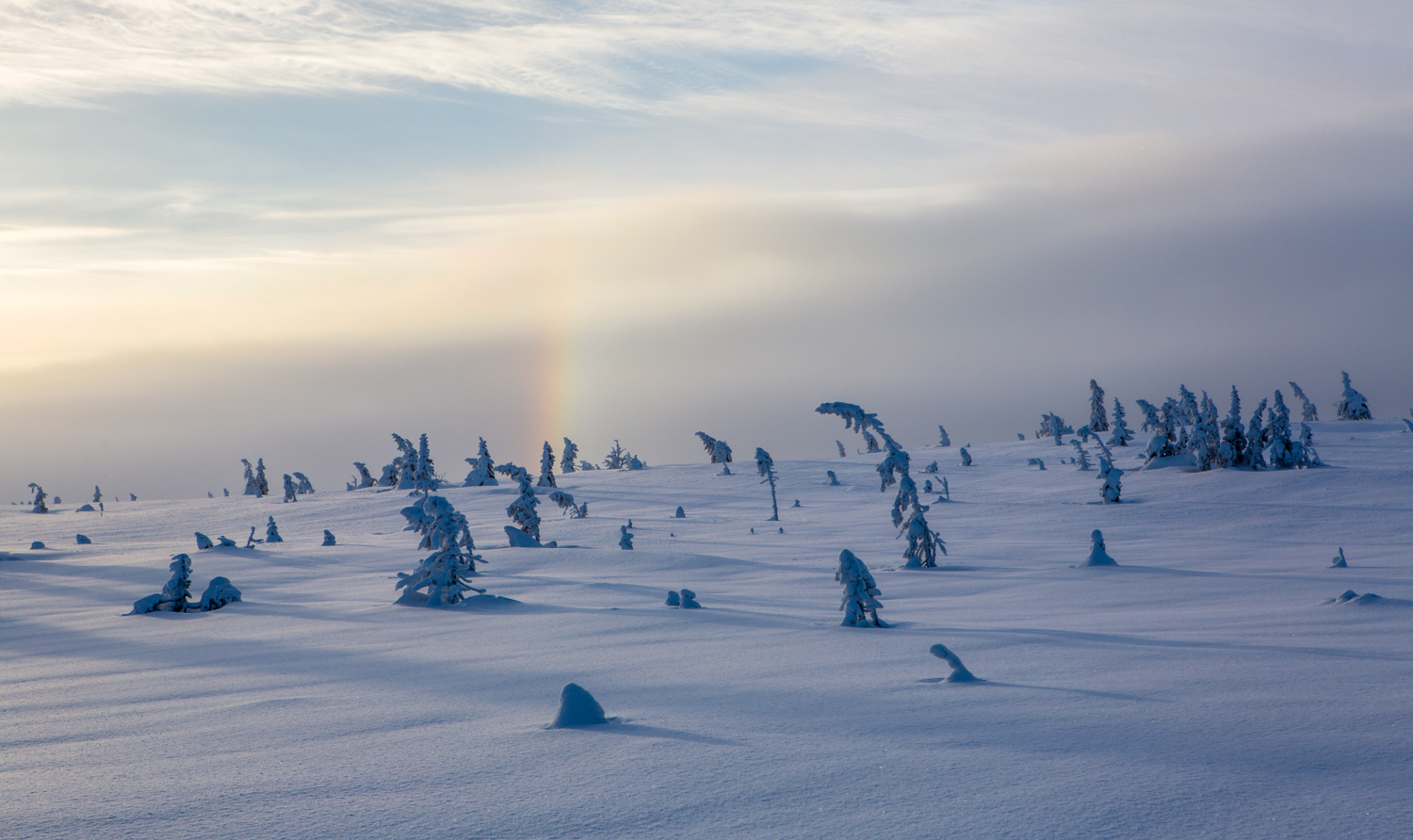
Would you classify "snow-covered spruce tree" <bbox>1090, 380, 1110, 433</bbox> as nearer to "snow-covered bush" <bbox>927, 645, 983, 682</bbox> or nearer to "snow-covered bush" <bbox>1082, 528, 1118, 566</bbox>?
"snow-covered bush" <bbox>1082, 528, 1118, 566</bbox>

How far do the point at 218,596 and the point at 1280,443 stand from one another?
96.6ft

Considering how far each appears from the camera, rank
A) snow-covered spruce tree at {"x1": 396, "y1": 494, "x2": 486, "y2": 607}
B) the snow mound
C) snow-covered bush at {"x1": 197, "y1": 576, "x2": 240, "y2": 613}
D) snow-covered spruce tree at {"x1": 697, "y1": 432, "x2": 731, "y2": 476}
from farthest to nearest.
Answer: snow-covered spruce tree at {"x1": 697, "y1": 432, "x2": 731, "y2": 476} < snow-covered bush at {"x1": 197, "y1": 576, "x2": 240, "y2": 613} < snow-covered spruce tree at {"x1": 396, "y1": 494, "x2": 486, "y2": 607} < the snow mound

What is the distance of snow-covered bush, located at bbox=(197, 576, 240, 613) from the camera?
14.7 meters

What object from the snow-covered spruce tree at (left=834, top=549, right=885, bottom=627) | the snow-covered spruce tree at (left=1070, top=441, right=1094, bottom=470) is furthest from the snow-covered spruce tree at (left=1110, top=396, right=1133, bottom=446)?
the snow-covered spruce tree at (left=834, top=549, right=885, bottom=627)

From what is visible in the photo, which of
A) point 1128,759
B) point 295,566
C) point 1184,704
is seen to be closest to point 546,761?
point 1128,759

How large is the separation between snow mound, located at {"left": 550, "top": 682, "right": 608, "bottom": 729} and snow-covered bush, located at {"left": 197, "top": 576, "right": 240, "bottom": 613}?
10.9 meters

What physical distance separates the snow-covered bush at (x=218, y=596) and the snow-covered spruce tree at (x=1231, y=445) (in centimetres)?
2796

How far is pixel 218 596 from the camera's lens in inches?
590

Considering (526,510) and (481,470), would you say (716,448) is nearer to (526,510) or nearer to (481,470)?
(481,470)

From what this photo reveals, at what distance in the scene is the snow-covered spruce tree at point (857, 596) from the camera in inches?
414

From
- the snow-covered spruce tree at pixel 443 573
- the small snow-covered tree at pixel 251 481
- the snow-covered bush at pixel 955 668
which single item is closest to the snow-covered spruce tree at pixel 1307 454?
the snow-covered spruce tree at pixel 443 573

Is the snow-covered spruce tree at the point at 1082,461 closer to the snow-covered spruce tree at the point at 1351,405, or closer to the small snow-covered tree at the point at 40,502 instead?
the snow-covered spruce tree at the point at 1351,405

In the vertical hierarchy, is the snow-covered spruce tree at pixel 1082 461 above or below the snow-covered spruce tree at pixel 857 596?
above

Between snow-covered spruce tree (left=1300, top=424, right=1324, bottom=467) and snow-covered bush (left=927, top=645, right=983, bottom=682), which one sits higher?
snow-covered spruce tree (left=1300, top=424, right=1324, bottom=467)
